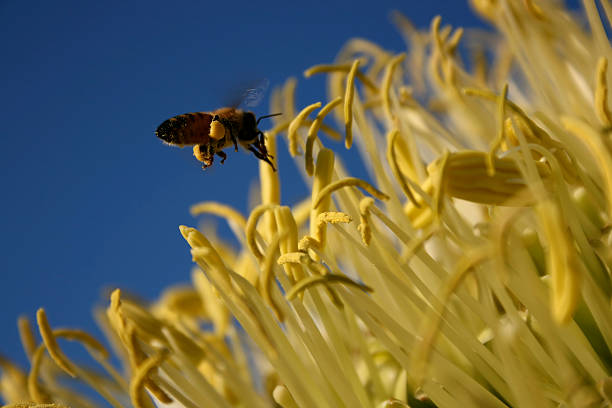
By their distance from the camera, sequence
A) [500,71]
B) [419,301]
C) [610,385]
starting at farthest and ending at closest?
1. [500,71]
2. [419,301]
3. [610,385]

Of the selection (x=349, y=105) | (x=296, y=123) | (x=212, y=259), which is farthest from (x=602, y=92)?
(x=212, y=259)

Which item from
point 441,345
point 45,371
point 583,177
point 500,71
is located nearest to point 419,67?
point 500,71

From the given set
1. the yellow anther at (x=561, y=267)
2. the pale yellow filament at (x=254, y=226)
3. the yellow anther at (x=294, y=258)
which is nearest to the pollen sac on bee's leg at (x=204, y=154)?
the pale yellow filament at (x=254, y=226)

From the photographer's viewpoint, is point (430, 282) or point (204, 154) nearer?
point (430, 282)

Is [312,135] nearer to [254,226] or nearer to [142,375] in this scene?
[254,226]

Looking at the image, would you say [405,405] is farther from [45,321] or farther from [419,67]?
[419,67]

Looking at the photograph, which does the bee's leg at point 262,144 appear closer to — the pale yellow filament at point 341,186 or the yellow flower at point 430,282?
the yellow flower at point 430,282

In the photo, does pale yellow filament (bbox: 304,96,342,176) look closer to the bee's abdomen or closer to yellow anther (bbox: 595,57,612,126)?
the bee's abdomen
